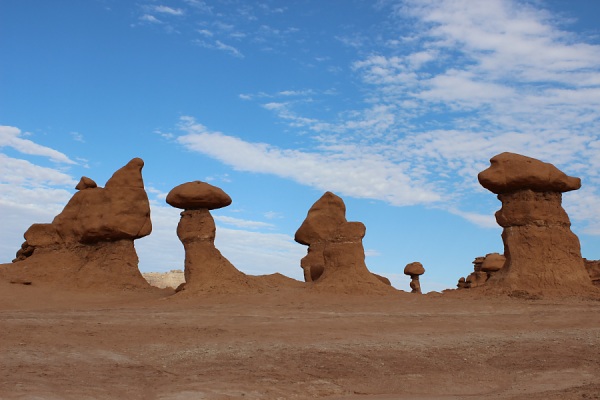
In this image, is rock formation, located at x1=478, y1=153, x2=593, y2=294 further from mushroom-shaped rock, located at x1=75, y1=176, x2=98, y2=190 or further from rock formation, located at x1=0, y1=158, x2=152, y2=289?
mushroom-shaped rock, located at x1=75, y1=176, x2=98, y2=190

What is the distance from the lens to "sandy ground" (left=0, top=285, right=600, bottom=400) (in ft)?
31.6

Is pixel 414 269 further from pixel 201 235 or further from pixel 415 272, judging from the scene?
pixel 201 235

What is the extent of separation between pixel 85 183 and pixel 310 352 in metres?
16.1

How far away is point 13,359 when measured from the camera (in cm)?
1052

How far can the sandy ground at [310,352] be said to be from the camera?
9.63 meters

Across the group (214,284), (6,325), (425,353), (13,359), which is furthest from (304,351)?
(214,284)

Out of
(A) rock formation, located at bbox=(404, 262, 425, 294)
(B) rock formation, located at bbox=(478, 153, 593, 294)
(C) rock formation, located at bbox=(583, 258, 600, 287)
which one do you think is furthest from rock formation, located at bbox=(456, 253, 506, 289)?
(B) rock formation, located at bbox=(478, 153, 593, 294)

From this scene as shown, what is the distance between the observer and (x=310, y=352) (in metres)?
12.0

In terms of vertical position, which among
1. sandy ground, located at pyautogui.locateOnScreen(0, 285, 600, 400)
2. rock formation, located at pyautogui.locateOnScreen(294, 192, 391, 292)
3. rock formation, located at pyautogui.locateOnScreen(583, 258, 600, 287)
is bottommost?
sandy ground, located at pyautogui.locateOnScreen(0, 285, 600, 400)

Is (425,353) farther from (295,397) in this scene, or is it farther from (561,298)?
(561,298)

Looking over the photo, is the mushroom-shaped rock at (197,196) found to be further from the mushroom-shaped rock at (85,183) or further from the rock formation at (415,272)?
the rock formation at (415,272)

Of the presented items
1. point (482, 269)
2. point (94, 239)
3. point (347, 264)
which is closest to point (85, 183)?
point (94, 239)

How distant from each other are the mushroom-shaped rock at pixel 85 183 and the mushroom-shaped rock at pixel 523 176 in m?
13.9

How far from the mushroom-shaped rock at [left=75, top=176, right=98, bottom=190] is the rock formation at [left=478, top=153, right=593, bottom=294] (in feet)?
45.8
